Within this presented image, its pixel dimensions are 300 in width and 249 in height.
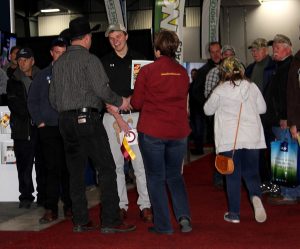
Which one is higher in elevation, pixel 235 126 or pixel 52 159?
pixel 235 126

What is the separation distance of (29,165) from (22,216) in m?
0.66

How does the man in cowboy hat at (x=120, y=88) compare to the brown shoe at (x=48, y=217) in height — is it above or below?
above

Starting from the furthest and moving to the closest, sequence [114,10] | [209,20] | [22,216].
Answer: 1. [209,20]
2. [114,10]
3. [22,216]

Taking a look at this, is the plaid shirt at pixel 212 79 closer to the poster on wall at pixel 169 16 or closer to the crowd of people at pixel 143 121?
the crowd of people at pixel 143 121

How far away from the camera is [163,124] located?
395 centimetres

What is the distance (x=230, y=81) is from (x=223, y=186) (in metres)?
2.15

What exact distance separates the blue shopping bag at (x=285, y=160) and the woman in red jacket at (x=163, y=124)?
1.49 meters

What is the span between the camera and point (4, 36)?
26.2 feet

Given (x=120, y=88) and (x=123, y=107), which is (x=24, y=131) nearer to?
(x=120, y=88)

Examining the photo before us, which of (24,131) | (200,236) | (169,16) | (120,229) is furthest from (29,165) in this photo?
(169,16)

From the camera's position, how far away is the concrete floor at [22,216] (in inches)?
185

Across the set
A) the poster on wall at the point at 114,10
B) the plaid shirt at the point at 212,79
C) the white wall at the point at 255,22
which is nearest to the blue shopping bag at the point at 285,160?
the plaid shirt at the point at 212,79

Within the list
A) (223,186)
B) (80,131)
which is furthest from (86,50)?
(223,186)

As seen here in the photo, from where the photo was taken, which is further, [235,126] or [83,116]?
[235,126]
